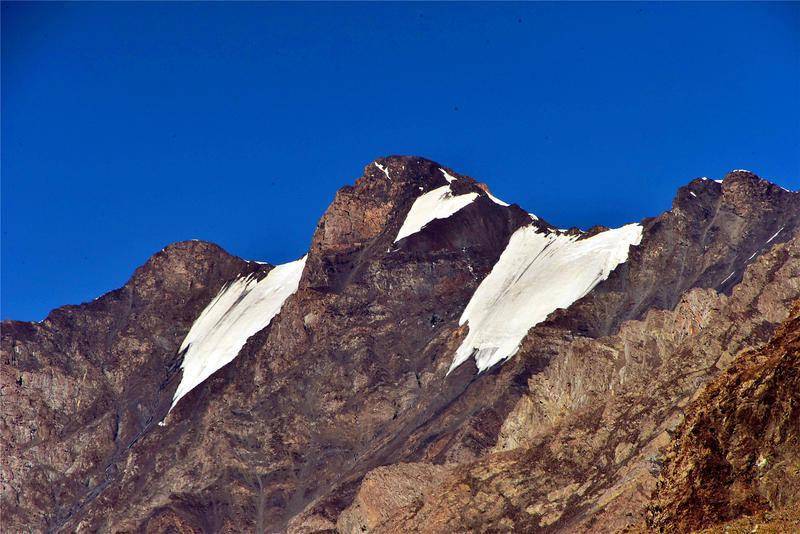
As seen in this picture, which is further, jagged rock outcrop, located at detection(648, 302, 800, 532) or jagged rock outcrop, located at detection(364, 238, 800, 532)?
jagged rock outcrop, located at detection(364, 238, 800, 532)

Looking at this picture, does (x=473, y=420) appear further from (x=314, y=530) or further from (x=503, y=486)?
(x=503, y=486)

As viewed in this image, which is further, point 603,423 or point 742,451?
point 603,423

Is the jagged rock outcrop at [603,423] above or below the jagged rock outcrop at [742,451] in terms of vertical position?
above

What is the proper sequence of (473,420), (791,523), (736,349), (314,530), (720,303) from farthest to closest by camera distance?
(473,420) < (314,530) < (720,303) < (736,349) < (791,523)

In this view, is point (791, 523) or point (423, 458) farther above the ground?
point (423, 458)

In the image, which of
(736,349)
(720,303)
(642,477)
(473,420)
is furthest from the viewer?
(473,420)

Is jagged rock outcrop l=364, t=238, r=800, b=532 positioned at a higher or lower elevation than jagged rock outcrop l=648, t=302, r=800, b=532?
higher

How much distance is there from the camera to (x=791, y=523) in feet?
173

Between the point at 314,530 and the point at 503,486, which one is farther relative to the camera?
the point at 314,530

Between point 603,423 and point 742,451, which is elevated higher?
point 603,423

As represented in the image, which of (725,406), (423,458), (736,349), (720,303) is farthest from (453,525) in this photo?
(725,406)

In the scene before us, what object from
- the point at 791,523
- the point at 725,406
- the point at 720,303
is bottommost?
the point at 791,523

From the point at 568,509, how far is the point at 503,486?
11.3 meters

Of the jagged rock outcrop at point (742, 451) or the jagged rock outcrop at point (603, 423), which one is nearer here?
the jagged rock outcrop at point (742, 451)
